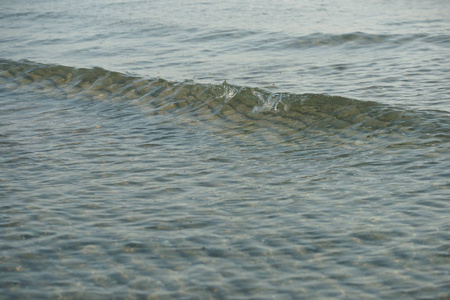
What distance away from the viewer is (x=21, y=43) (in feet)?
61.6

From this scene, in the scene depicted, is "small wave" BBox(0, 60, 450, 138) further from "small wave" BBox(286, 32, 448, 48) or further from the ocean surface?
"small wave" BBox(286, 32, 448, 48)

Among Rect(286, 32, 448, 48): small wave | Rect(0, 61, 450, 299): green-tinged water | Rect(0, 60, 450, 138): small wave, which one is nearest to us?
Rect(0, 61, 450, 299): green-tinged water

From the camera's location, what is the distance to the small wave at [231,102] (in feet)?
30.7

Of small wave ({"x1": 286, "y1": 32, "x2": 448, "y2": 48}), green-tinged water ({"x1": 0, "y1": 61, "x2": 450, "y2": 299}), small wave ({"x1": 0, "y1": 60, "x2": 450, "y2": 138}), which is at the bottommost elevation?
green-tinged water ({"x1": 0, "y1": 61, "x2": 450, "y2": 299})

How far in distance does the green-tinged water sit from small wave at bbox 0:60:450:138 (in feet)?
0.16

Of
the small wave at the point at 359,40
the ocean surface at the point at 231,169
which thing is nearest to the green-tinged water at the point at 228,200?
the ocean surface at the point at 231,169

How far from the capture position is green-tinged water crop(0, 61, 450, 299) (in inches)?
203

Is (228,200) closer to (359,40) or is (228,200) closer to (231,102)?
(231,102)

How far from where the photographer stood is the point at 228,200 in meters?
6.73

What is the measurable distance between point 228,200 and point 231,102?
4.60 metres

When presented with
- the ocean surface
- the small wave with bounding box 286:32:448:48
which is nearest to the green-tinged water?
the ocean surface

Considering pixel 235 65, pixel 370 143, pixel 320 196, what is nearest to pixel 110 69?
pixel 235 65

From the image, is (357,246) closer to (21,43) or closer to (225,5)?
(21,43)

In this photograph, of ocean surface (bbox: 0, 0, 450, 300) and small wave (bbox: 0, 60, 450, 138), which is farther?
small wave (bbox: 0, 60, 450, 138)
